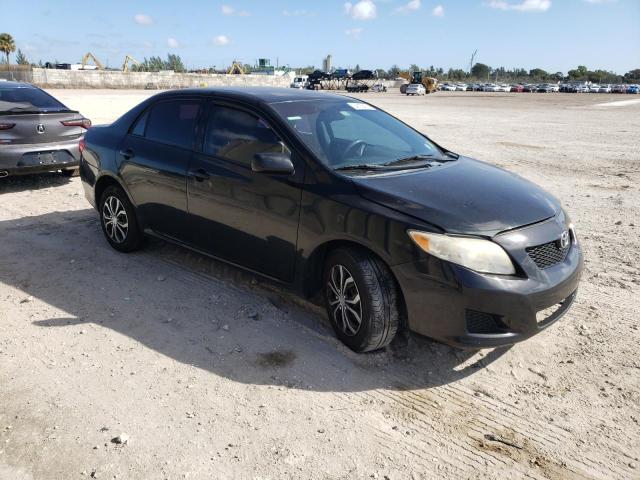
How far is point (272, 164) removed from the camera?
3549 millimetres

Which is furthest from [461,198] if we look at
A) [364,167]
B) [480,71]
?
[480,71]

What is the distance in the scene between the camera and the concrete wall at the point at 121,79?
1841 inches

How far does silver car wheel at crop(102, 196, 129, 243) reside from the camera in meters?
5.23

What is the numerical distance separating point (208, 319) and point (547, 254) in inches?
97.2

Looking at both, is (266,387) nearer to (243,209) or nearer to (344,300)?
(344,300)

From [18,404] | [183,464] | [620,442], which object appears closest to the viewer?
[183,464]

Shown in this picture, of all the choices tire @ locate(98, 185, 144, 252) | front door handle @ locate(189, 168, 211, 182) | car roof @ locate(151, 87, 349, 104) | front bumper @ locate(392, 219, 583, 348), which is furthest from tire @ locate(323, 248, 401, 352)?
Result: tire @ locate(98, 185, 144, 252)

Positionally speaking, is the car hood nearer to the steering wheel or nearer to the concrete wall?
the steering wheel

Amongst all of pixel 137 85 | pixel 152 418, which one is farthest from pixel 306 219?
pixel 137 85

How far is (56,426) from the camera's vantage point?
111 inches

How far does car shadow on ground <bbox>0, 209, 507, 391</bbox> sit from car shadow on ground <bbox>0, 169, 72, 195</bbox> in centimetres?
271

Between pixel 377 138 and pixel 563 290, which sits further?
pixel 377 138

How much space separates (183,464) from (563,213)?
2983 mm

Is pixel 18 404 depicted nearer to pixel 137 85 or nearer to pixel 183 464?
pixel 183 464
